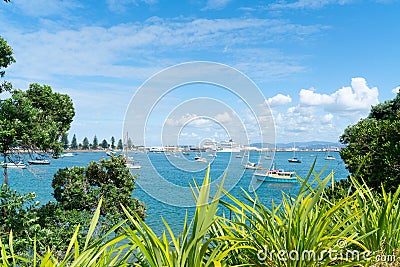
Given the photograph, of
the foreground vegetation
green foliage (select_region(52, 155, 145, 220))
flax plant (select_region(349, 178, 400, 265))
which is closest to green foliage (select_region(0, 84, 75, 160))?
green foliage (select_region(52, 155, 145, 220))

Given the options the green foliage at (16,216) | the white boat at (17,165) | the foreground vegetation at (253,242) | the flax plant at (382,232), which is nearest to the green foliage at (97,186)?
the green foliage at (16,216)

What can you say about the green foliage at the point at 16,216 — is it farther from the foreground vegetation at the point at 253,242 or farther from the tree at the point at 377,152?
the tree at the point at 377,152

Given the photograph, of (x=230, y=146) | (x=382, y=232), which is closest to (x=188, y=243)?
(x=382, y=232)

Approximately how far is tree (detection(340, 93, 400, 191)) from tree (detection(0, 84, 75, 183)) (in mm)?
5144

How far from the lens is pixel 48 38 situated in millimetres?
9734

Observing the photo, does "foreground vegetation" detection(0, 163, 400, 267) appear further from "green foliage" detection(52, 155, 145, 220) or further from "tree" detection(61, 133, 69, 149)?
"green foliage" detection(52, 155, 145, 220)

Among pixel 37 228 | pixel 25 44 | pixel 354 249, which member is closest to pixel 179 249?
pixel 354 249

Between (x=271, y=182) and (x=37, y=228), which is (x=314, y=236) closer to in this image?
(x=37, y=228)

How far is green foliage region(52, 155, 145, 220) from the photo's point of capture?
23.6 ft

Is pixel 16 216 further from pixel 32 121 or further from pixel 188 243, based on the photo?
pixel 188 243

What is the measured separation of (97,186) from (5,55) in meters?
3.60

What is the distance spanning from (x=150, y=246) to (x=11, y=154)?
13.2ft

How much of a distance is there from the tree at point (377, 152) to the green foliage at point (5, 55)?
5.86m

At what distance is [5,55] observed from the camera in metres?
4.85
